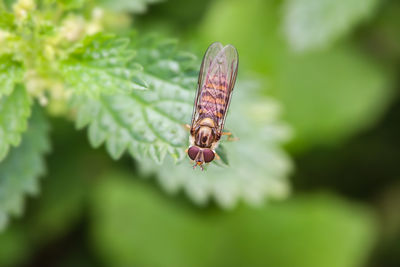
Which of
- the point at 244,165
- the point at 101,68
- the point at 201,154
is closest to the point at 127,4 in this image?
the point at 101,68

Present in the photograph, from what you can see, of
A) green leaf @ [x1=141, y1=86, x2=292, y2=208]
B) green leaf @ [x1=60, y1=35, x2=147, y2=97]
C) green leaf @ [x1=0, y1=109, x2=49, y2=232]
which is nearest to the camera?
green leaf @ [x1=60, y1=35, x2=147, y2=97]

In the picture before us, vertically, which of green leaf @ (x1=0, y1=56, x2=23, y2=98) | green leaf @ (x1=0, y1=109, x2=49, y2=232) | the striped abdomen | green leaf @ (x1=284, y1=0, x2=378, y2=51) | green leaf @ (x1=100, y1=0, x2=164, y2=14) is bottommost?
green leaf @ (x1=0, y1=109, x2=49, y2=232)

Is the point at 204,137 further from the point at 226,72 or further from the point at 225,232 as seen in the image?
the point at 225,232

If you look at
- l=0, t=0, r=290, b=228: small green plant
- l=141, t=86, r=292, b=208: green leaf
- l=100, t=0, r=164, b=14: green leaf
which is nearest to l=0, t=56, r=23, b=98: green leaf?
l=0, t=0, r=290, b=228: small green plant

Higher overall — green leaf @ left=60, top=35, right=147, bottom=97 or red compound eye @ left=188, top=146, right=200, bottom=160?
green leaf @ left=60, top=35, right=147, bottom=97

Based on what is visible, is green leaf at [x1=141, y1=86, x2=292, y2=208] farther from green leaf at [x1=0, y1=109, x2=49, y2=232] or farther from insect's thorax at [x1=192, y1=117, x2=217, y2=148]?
→ green leaf at [x1=0, y1=109, x2=49, y2=232]

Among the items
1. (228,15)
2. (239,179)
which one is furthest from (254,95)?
(228,15)

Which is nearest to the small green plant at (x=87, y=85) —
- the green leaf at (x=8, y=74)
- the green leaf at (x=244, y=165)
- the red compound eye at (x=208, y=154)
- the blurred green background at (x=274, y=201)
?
the green leaf at (x=8, y=74)

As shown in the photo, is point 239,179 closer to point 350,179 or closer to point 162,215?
point 162,215
